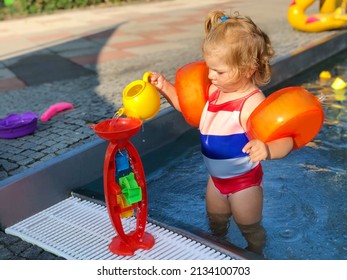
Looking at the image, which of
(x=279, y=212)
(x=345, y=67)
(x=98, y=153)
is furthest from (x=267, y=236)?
(x=345, y=67)

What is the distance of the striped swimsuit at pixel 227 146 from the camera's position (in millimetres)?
2887

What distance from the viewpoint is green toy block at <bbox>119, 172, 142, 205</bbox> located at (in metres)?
2.66

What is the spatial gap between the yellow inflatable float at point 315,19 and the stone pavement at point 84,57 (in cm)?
14

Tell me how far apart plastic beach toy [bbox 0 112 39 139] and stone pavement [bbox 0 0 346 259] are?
62 mm

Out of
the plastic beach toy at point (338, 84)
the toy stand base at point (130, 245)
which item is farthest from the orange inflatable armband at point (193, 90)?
the plastic beach toy at point (338, 84)

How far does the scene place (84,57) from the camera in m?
7.90

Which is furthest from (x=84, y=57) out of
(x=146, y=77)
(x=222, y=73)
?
(x=222, y=73)

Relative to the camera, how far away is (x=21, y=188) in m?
3.43

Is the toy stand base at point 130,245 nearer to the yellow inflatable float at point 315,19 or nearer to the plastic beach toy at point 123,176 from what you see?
the plastic beach toy at point 123,176

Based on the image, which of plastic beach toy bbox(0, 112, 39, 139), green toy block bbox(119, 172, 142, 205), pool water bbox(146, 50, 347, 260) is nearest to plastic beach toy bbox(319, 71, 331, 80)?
pool water bbox(146, 50, 347, 260)

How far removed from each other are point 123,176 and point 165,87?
694 millimetres

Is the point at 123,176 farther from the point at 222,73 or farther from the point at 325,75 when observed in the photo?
the point at 325,75

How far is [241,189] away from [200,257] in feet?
1.54
